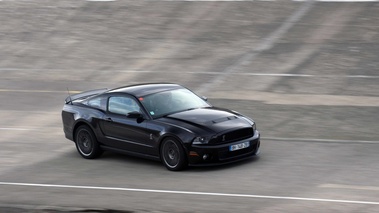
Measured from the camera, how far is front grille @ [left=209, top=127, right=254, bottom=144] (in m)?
13.7

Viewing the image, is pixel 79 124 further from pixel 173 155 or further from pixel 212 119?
pixel 212 119

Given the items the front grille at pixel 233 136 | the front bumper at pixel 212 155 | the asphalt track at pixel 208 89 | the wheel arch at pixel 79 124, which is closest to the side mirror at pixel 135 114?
the asphalt track at pixel 208 89

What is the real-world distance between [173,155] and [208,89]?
827 cm

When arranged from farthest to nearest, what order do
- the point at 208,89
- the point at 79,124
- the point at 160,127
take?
the point at 208,89 < the point at 79,124 < the point at 160,127

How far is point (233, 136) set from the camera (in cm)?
1393

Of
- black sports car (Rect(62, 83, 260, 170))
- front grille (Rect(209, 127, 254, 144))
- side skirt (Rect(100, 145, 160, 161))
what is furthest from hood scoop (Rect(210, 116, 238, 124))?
side skirt (Rect(100, 145, 160, 161))

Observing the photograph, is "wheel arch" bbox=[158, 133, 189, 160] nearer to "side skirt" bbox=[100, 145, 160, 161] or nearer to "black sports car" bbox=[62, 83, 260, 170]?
"black sports car" bbox=[62, 83, 260, 170]

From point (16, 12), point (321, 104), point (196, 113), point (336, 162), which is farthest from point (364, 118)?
point (16, 12)

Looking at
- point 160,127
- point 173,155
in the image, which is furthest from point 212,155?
point 160,127

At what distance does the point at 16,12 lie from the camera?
32844 millimetres

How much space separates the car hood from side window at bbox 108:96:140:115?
2.78 feet

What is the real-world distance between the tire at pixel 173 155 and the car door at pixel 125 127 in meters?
0.34

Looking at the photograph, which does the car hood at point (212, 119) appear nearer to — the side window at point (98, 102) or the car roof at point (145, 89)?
the car roof at point (145, 89)

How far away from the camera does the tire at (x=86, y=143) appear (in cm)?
1550
